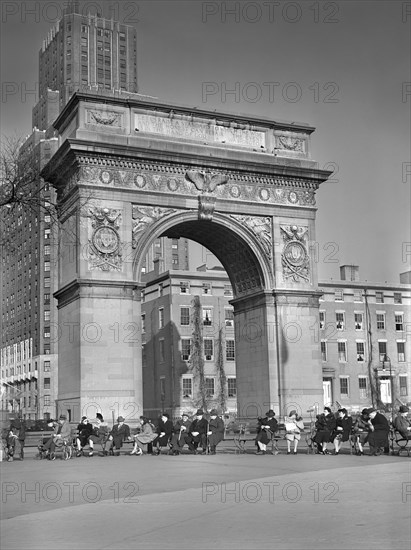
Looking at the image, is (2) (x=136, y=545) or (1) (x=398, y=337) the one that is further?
(1) (x=398, y=337)

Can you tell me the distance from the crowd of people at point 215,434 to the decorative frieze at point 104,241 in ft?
28.7

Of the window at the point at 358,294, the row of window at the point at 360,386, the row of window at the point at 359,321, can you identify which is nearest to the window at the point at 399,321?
the row of window at the point at 359,321

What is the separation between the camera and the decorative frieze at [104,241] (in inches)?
1421

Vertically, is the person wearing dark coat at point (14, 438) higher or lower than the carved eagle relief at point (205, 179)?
lower

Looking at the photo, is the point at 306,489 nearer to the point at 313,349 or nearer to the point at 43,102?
the point at 313,349

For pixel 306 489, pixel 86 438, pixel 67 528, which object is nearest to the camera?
pixel 67 528

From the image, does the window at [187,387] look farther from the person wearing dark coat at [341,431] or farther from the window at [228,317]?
the person wearing dark coat at [341,431]

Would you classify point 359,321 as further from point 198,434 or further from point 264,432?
point 198,434

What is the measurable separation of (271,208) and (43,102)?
91963 millimetres

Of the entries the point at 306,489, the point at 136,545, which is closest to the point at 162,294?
the point at 306,489

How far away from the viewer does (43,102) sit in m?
125

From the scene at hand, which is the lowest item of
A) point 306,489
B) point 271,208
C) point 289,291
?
point 306,489

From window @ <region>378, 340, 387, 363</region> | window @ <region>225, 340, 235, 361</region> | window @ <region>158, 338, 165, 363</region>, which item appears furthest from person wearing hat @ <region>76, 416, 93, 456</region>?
window @ <region>378, 340, 387, 363</region>

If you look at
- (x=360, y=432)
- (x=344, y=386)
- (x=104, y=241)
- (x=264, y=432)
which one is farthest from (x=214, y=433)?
(x=344, y=386)
